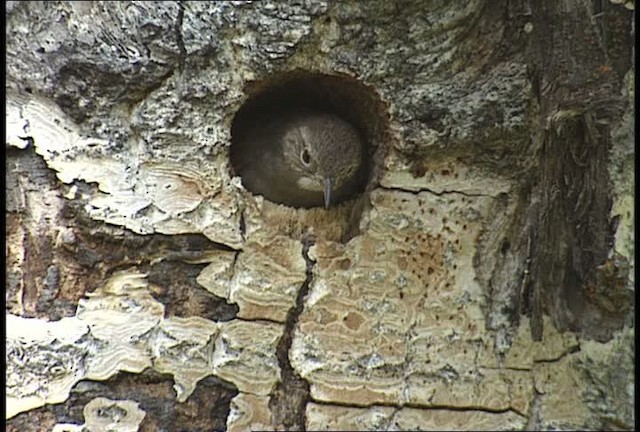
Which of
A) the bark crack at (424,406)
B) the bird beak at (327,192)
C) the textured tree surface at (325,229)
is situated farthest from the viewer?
the bird beak at (327,192)

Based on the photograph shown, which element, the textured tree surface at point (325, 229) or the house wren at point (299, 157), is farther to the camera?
the house wren at point (299, 157)

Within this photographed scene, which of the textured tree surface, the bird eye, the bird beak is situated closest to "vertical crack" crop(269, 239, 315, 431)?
the textured tree surface

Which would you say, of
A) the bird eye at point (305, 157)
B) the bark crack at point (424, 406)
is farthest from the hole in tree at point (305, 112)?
the bark crack at point (424, 406)

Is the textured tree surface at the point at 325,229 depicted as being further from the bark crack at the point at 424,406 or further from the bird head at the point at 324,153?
the bird head at the point at 324,153

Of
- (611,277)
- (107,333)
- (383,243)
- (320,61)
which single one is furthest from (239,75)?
(611,277)

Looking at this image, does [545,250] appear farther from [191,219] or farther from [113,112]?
[113,112]

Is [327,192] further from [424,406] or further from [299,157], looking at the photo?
[424,406]

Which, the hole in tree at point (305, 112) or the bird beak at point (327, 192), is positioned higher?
the hole in tree at point (305, 112)

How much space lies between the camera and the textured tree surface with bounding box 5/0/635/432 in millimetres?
2109

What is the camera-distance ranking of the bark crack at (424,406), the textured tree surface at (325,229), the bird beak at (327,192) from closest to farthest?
the textured tree surface at (325,229), the bark crack at (424,406), the bird beak at (327,192)

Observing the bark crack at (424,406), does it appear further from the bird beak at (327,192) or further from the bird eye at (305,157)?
the bird eye at (305,157)

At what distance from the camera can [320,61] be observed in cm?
220

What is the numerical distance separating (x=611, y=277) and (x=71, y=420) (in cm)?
141

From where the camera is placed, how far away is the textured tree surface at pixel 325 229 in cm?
211
